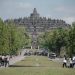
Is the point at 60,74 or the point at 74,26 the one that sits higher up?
the point at 74,26

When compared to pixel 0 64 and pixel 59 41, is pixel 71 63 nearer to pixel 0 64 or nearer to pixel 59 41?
pixel 0 64

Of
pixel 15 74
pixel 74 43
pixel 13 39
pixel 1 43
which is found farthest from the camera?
pixel 13 39

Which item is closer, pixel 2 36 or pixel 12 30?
pixel 2 36

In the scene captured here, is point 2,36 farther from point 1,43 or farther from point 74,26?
point 74,26

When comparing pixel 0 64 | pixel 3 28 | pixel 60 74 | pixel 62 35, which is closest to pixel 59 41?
pixel 62 35

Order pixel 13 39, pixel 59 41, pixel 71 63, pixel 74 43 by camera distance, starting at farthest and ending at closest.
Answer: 1. pixel 59 41
2. pixel 13 39
3. pixel 74 43
4. pixel 71 63

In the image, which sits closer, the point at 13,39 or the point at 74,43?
the point at 74,43

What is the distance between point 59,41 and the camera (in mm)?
114500

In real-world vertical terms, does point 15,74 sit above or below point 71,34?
below

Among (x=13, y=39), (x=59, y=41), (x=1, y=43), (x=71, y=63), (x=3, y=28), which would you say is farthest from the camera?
(x=59, y=41)

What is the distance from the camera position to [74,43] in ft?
227

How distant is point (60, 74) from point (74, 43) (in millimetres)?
35656

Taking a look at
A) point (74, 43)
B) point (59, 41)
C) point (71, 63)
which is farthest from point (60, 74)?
point (59, 41)

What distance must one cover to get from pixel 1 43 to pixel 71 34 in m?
12.5
